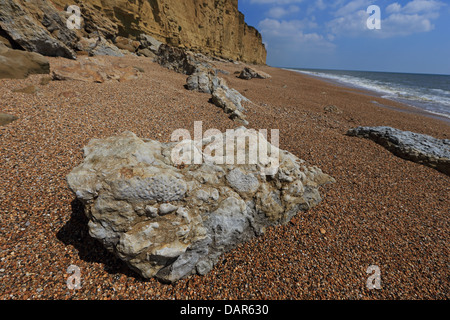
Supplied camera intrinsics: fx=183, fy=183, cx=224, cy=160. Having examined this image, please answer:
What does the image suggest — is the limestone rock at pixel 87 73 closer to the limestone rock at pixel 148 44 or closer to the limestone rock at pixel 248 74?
the limestone rock at pixel 148 44

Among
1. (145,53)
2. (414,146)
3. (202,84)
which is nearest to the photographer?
(414,146)

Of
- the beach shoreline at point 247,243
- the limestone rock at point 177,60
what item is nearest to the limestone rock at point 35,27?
the beach shoreline at point 247,243

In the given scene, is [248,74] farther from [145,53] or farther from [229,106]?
[229,106]

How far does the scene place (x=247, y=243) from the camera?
293 cm

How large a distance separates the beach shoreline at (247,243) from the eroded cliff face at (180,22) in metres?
16.6

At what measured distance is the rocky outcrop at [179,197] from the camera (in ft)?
6.97

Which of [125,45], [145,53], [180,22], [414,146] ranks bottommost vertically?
[414,146]

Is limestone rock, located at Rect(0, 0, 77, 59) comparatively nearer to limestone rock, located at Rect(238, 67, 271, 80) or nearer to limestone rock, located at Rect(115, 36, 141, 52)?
limestone rock, located at Rect(115, 36, 141, 52)

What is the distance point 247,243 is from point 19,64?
9.72 meters

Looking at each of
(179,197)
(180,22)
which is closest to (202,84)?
→ (179,197)

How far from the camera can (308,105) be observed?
40.0 ft

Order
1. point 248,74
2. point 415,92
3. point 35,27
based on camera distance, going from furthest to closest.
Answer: point 415,92
point 248,74
point 35,27

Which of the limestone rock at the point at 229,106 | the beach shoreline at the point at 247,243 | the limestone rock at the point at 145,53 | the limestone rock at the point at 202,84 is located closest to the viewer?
the beach shoreline at the point at 247,243
